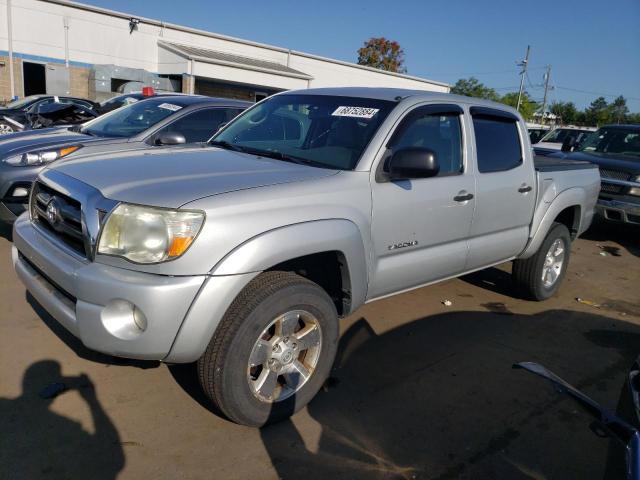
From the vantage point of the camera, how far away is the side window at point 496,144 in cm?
407

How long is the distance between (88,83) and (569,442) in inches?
1125

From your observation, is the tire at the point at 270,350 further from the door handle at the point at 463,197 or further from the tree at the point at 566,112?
the tree at the point at 566,112

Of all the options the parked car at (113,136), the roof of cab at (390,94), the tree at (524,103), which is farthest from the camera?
the tree at (524,103)

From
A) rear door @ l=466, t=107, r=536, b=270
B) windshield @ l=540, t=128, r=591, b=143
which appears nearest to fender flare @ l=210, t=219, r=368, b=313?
rear door @ l=466, t=107, r=536, b=270

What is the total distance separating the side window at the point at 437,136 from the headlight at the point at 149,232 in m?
1.57

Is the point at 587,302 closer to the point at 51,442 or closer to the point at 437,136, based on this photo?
the point at 437,136

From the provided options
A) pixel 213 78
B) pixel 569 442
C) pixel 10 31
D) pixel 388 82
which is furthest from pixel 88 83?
pixel 569 442

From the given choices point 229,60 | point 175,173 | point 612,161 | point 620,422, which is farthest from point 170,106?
point 229,60

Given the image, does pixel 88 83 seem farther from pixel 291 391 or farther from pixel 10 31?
pixel 291 391

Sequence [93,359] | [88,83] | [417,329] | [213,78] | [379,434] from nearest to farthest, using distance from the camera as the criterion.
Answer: [379,434] < [93,359] < [417,329] < [88,83] < [213,78]

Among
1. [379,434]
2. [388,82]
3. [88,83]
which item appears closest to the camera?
[379,434]

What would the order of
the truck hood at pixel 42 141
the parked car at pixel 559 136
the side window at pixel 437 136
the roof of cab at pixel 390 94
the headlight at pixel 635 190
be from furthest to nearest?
the parked car at pixel 559 136
the headlight at pixel 635 190
the truck hood at pixel 42 141
the roof of cab at pixel 390 94
the side window at pixel 437 136

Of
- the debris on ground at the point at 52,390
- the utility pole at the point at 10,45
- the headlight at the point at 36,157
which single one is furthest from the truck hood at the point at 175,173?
the utility pole at the point at 10,45

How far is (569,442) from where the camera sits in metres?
2.93
